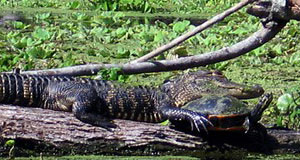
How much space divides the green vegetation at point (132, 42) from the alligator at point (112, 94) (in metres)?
0.58

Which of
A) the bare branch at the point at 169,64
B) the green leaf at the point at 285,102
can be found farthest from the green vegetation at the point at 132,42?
the bare branch at the point at 169,64

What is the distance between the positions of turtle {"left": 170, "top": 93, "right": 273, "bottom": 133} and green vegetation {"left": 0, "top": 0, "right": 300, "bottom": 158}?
60cm

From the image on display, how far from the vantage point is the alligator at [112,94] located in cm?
486

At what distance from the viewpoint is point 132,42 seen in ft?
28.0

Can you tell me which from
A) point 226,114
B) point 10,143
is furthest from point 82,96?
point 226,114

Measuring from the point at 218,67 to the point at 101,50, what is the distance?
1256 millimetres

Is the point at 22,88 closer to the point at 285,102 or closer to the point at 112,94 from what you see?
the point at 112,94

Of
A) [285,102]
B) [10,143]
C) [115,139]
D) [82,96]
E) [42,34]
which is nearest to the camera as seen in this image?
[10,143]

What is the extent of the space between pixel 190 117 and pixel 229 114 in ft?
0.77

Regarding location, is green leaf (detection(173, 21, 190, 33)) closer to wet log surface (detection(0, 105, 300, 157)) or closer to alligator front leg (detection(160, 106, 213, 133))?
alligator front leg (detection(160, 106, 213, 133))

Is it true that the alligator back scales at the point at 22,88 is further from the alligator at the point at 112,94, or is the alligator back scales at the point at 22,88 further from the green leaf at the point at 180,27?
the green leaf at the point at 180,27

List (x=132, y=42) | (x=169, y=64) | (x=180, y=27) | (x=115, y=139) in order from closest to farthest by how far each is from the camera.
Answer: (x=115, y=139)
(x=169, y=64)
(x=132, y=42)
(x=180, y=27)

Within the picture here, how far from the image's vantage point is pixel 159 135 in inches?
179

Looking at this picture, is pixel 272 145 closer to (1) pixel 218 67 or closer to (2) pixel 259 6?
(2) pixel 259 6
